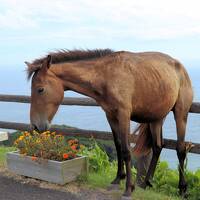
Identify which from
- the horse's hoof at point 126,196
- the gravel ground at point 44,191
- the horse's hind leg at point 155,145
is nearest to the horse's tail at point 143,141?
the horse's hind leg at point 155,145

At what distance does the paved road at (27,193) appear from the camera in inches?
169

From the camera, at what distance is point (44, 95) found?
4.14 m

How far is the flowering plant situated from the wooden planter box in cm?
10

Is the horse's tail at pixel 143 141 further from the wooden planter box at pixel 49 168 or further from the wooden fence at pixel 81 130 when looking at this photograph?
the wooden planter box at pixel 49 168

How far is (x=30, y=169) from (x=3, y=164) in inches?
41.7

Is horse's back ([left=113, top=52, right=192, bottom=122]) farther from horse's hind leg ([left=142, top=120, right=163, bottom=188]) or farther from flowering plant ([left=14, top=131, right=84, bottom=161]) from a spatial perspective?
flowering plant ([left=14, top=131, right=84, bottom=161])

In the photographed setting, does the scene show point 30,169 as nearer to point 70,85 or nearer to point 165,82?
point 70,85

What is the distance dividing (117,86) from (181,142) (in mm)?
1410

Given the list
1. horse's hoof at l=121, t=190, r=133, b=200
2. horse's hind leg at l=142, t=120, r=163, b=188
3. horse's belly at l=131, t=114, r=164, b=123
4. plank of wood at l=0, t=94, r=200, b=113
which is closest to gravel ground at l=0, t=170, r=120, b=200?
horse's hoof at l=121, t=190, r=133, b=200

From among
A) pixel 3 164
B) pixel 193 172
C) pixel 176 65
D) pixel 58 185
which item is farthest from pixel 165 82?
pixel 3 164

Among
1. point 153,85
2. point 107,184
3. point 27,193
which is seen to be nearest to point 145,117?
point 153,85

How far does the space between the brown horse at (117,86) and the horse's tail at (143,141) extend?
0.39m

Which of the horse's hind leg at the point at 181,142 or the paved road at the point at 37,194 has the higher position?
the horse's hind leg at the point at 181,142

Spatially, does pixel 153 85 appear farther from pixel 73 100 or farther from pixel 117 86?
pixel 73 100
